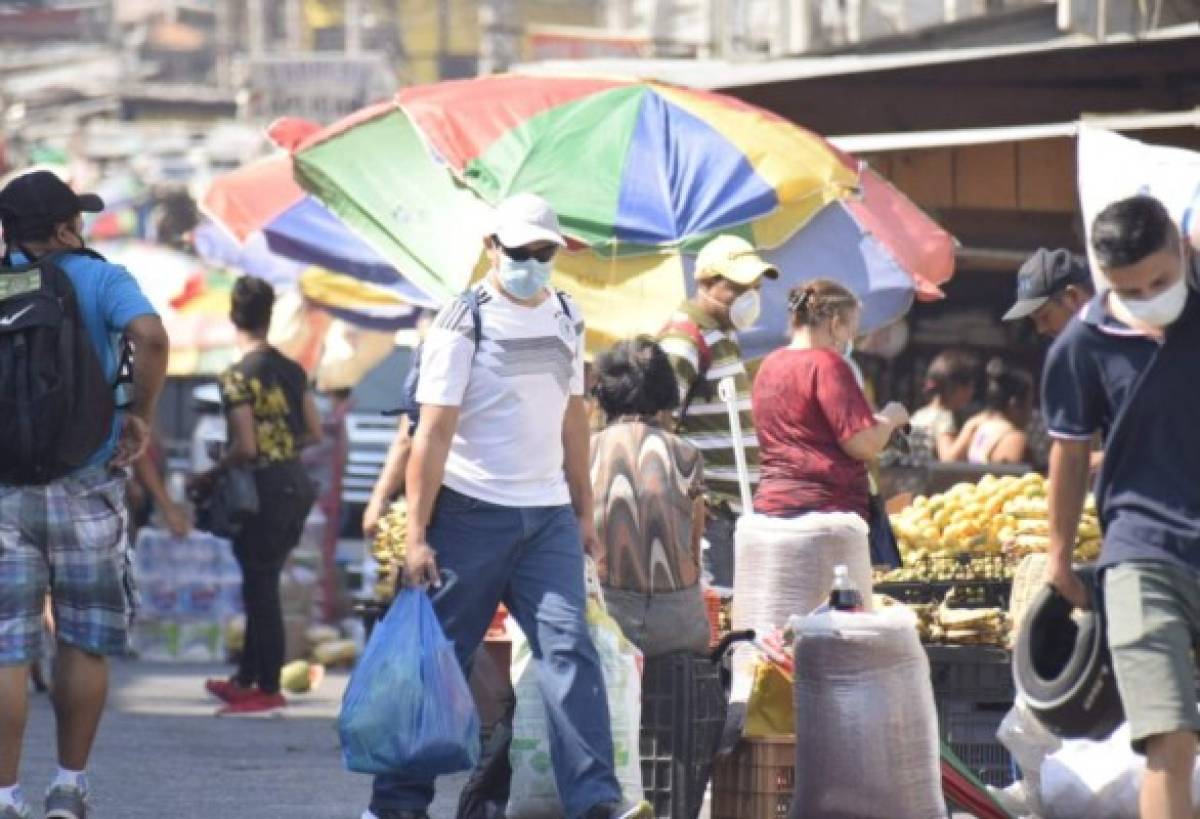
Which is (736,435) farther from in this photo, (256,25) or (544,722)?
(256,25)

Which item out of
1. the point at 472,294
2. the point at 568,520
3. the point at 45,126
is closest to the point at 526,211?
the point at 472,294

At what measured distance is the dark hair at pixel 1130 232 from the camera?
6582 millimetres

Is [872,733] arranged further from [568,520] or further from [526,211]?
[526,211]

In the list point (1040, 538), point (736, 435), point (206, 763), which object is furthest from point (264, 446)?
point (1040, 538)

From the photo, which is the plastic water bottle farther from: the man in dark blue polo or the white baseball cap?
the man in dark blue polo

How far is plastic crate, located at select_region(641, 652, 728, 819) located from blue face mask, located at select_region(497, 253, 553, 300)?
49.0 inches

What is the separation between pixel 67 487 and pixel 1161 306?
3.24 metres

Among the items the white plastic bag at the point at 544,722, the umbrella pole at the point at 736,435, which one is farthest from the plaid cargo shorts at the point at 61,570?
the umbrella pole at the point at 736,435

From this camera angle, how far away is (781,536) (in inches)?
355

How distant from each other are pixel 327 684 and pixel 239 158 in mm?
42738

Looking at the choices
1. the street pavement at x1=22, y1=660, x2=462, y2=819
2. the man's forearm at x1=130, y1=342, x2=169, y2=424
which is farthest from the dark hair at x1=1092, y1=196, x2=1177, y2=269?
the street pavement at x1=22, y1=660, x2=462, y2=819

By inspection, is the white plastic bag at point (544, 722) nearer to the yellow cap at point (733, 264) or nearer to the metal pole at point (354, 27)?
the yellow cap at point (733, 264)

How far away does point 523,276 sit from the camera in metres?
8.22

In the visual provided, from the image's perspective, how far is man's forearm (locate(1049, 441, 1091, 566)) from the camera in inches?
267
